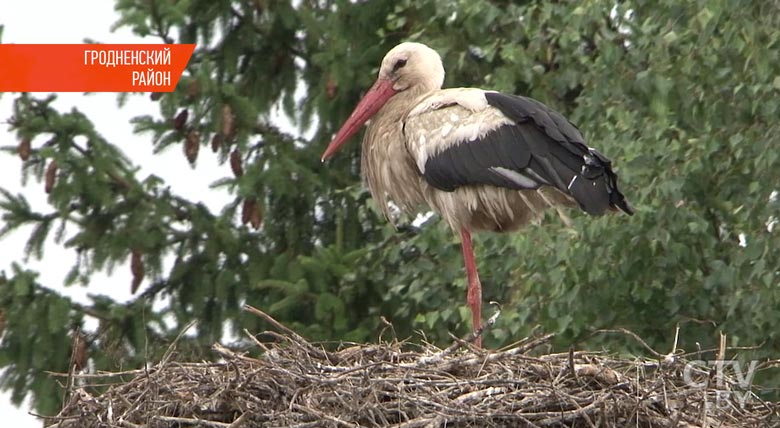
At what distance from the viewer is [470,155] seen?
9.91 m

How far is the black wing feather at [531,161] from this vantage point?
30.8 ft

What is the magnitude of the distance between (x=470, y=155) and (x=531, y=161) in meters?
0.37

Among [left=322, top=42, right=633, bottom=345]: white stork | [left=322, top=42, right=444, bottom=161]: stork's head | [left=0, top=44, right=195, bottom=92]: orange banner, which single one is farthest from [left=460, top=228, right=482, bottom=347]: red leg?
[left=0, top=44, right=195, bottom=92]: orange banner

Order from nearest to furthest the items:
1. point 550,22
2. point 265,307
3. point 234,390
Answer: point 234,390 < point 550,22 < point 265,307

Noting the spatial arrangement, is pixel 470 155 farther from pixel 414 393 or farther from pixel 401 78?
pixel 414 393

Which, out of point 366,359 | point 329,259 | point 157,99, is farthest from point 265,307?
point 366,359

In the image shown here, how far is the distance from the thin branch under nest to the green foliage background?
264 centimetres

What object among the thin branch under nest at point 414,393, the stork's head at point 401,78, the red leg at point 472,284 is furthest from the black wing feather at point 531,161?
the thin branch under nest at point 414,393

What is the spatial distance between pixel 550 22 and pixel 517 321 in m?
1.84

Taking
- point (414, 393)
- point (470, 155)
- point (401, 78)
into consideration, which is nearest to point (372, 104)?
point (401, 78)

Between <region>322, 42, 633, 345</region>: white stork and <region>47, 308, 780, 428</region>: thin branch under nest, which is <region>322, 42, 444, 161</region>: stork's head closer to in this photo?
<region>322, 42, 633, 345</region>: white stork

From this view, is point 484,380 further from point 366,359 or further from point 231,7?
point 231,7

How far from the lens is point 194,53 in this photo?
14758 mm

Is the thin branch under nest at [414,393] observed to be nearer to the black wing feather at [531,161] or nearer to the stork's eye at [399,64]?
the black wing feather at [531,161]
